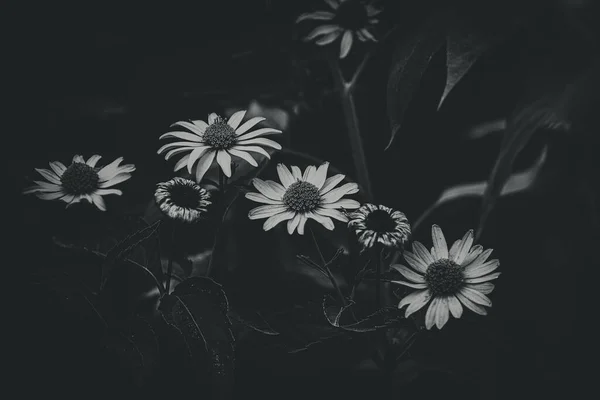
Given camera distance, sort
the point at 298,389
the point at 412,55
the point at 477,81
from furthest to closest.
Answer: the point at 477,81
the point at 298,389
the point at 412,55

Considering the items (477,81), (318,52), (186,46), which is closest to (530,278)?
(477,81)

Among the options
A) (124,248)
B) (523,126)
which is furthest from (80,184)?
(523,126)

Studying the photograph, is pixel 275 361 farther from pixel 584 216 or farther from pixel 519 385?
pixel 584 216

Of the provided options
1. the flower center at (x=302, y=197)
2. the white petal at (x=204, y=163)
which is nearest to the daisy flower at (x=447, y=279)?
the flower center at (x=302, y=197)

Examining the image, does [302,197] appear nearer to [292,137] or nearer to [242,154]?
[242,154]

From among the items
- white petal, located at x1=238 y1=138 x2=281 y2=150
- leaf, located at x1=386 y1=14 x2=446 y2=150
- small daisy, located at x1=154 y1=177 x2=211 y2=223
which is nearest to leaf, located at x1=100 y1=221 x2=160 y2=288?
small daisy, located at x1=154 y1=177 x2=211 y2=223
